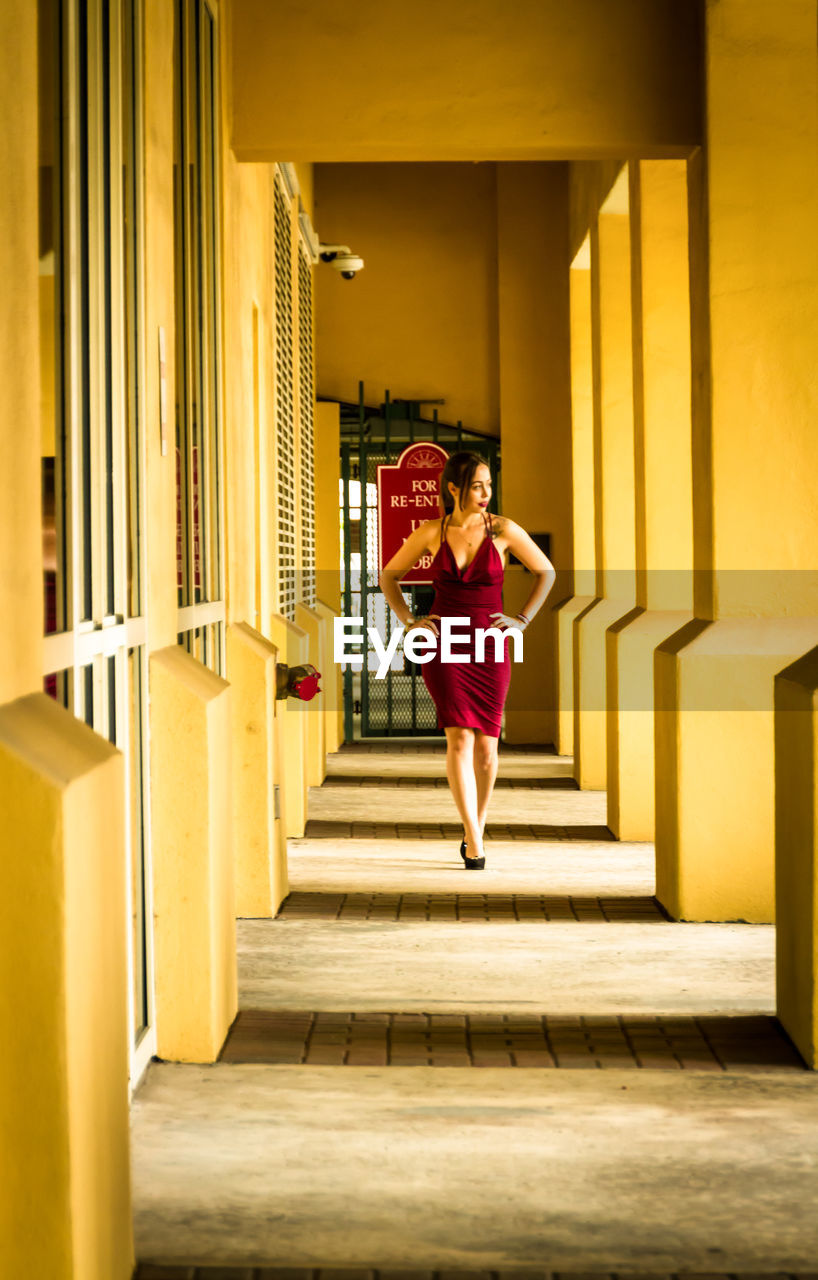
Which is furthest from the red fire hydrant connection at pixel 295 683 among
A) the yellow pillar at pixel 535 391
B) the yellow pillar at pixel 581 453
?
the yellow pillar at pixel 535 391

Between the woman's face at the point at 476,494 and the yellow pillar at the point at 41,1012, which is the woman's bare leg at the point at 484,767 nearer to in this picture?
the woman's face at the point at 476,494

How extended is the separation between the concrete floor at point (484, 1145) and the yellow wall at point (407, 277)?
8210 millimetres

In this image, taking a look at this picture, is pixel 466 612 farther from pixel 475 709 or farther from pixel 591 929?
pixel 591 929

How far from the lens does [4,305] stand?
226 centimetres

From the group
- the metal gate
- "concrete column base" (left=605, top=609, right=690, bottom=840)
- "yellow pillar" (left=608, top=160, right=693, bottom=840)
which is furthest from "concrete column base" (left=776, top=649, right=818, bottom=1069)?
the metal gate

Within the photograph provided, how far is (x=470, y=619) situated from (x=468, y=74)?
7.59ft

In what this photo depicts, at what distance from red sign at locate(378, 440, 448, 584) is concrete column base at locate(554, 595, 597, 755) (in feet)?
4.13

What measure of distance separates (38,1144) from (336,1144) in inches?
53.6

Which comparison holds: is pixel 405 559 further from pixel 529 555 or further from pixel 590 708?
pixel 590 708

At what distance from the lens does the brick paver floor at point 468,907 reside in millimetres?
5996

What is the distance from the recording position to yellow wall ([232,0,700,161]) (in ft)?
19.8

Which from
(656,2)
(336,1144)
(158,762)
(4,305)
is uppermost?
(656,2)

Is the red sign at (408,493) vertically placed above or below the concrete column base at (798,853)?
above

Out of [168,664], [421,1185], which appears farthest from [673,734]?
[421,1185]
